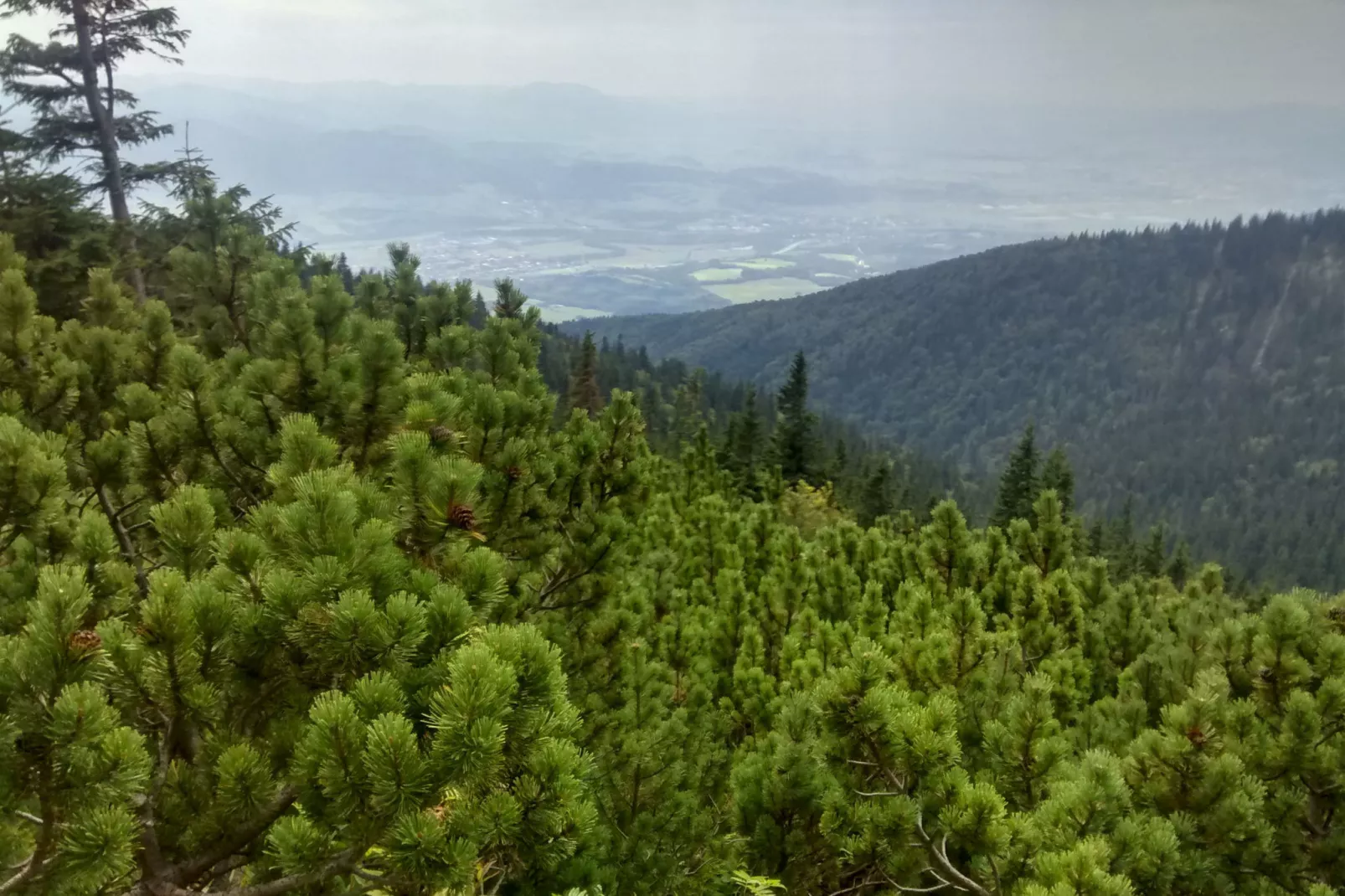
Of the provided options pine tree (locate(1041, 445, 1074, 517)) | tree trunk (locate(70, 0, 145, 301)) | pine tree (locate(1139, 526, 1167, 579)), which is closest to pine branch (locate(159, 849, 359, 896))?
tree trunk (locate(70, 0, 145, 301))

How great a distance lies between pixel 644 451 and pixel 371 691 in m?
5.11

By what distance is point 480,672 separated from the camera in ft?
5.66

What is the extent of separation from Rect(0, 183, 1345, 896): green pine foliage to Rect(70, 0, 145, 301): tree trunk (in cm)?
1065

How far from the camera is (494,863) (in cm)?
261

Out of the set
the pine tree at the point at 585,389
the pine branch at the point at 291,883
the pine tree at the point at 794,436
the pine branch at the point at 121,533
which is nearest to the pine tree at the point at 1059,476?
the pine tree at the point at 794,436

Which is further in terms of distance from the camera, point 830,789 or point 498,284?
point 498,284

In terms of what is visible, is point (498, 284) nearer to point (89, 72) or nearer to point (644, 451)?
point (644, 451)

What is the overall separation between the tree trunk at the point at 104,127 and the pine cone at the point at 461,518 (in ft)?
43.4

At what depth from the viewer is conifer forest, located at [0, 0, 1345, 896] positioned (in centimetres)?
177

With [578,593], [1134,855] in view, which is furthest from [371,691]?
[578,593]

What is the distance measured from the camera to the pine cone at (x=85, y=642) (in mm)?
1632

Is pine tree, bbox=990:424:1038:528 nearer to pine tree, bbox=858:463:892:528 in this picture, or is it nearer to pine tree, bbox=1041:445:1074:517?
pine tree, bbox=1041:445:1074:517

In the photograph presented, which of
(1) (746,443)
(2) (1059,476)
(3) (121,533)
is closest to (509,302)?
(3) (121,533)

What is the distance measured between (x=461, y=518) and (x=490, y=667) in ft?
3.42
